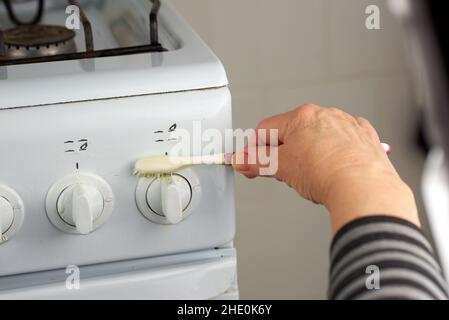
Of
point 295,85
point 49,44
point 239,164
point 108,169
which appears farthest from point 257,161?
point 295,85

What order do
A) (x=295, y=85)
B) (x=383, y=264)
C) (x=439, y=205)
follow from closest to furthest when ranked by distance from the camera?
(x=439, y=205)
(x=383, y=264)
(x=295, y=85)

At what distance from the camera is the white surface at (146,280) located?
637mm

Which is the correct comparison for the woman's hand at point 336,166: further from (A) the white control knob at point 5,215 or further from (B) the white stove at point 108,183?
(A) the white control knob at point 5,215

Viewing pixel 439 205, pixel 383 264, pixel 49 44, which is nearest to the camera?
pixel 439 205

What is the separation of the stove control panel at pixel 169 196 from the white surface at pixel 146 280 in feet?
0.16

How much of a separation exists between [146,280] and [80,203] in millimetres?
107

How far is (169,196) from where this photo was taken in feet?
1.99

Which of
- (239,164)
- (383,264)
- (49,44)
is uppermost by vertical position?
(49,44)

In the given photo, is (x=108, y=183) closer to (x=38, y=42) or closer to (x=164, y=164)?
(x=164, y=164)

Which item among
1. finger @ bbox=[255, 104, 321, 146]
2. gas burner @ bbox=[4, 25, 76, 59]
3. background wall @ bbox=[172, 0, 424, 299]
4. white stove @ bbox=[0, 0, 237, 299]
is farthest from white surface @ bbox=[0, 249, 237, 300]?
background wall @ bbox=[172, 0, 424, 299]

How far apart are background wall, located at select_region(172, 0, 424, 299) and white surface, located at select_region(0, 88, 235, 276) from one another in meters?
0.54

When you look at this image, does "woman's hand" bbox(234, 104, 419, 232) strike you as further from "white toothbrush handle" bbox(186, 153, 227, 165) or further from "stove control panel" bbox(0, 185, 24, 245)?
"stove control panel" bbox(0, 185, 24, 245)
